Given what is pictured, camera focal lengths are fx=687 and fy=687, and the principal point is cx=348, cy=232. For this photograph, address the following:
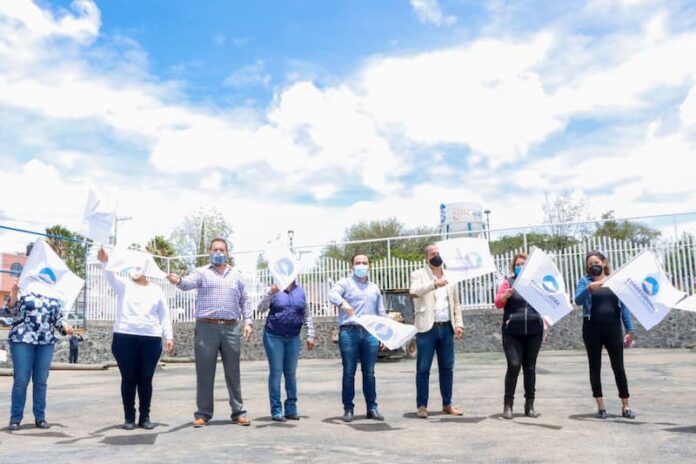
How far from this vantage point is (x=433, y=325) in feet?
24.4

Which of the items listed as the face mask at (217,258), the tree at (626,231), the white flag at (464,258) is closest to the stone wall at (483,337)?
the tree at (626,231)

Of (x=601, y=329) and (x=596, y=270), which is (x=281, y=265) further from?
(x=601, y=329)

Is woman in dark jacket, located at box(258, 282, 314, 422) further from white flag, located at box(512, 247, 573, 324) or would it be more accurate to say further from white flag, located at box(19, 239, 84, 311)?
white flag, located at box(512, 247, 573, 324)

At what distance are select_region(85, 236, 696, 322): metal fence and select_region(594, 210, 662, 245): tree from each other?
30 centimetres

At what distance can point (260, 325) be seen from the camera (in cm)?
2159

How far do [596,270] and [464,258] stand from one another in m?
1.38

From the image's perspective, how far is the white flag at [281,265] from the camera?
7.65m

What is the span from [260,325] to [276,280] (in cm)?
1431

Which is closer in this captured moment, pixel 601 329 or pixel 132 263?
pixel 132 263

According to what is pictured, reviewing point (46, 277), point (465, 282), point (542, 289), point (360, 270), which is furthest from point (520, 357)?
point (465, 282)

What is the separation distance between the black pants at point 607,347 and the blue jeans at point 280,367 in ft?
10.3

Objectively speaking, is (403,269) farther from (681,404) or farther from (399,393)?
(681,404)

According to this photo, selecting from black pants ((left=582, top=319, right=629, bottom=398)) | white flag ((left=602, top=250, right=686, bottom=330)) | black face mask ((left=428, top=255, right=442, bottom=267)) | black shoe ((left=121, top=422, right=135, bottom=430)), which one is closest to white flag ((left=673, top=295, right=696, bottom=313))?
white flag ((left=602, top=250, right=686, bottom=330))

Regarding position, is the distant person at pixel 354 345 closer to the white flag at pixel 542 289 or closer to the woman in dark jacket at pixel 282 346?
the woman in dark jacket at pixel 282 346
